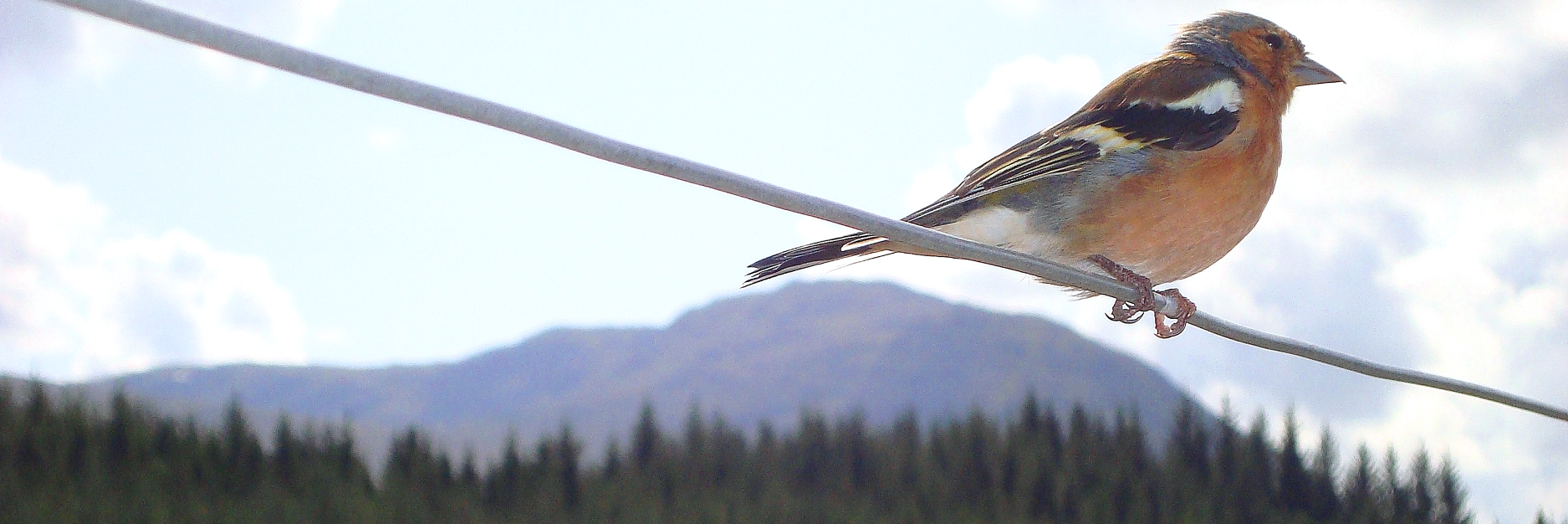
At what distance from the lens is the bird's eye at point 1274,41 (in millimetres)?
6891

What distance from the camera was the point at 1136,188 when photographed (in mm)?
5754

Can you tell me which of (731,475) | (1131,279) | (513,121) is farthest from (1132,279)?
(731,475)

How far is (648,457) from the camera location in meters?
14.0

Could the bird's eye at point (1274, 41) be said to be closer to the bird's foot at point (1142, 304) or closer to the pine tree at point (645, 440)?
the bird's foot at point (1142, 304)

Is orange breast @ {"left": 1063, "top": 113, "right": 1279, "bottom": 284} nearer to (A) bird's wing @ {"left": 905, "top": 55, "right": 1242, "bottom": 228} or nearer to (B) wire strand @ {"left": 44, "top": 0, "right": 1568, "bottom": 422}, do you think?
(A) bird's wing @ {"left": 905, "top": 55, "right": 1242, "bottom": 228}

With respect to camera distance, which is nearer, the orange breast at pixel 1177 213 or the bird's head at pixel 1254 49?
the orange breast at pixel 1177 213

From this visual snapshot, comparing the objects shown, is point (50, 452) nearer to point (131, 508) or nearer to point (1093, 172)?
point (131, 508)

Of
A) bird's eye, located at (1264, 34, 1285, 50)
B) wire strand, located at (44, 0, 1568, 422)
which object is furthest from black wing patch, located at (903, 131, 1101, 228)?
wire strand, located at (44, 0, 1568, 422)

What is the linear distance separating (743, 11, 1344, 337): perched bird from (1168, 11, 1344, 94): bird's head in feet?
0.86

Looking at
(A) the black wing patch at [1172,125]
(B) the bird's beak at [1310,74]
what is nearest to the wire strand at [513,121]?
(A) the black wing patch at [1172,125]

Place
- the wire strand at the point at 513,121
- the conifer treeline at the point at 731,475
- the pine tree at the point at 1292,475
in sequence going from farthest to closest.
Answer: the pine tree at the point at 1292,475 → the conifer treeline at the point at 731,475 → the wire strand at the point at 513,121

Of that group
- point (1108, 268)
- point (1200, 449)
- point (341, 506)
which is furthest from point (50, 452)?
point (1200, 449)

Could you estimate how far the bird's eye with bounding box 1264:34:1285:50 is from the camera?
22.6 ft

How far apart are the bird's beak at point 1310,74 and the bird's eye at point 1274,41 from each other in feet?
0.61
